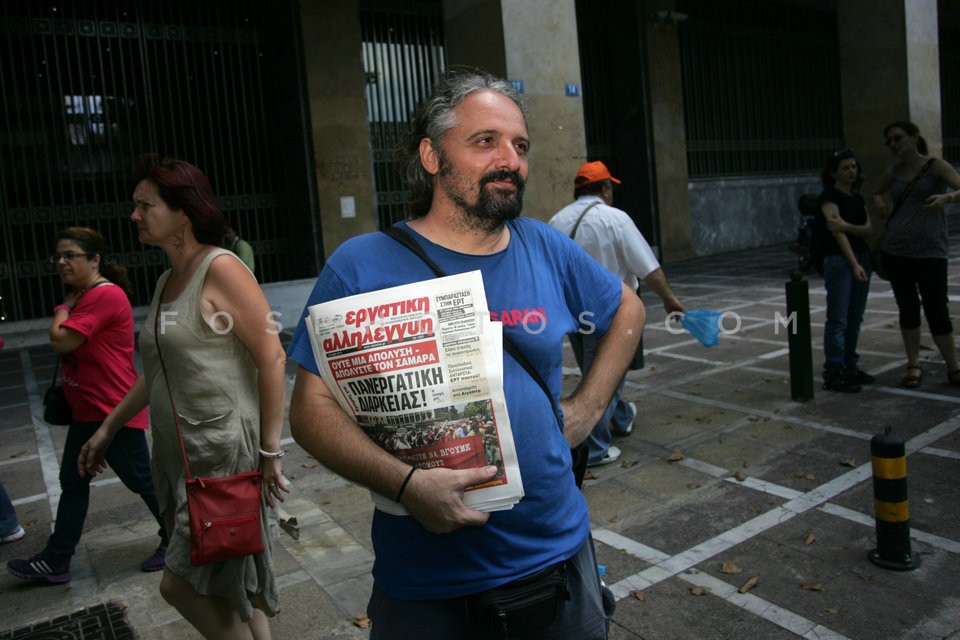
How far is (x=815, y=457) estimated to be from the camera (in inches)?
182

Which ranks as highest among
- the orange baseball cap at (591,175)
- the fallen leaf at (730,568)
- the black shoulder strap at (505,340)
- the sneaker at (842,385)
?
the orange baseball cap at (591,175)

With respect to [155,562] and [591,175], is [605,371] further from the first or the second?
[591,175]

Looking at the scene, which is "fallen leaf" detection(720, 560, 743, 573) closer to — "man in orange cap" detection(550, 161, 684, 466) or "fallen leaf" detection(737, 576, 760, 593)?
"fallen leaf" detection(737, 576, 760, 593)

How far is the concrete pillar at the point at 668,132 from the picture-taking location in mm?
16203

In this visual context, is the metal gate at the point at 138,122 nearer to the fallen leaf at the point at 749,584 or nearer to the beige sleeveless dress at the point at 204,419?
the beige sleeveless dress at the point at 204,419

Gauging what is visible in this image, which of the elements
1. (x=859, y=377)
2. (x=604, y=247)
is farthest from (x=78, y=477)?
(x=859, y=377)

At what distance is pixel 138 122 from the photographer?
39.3ft

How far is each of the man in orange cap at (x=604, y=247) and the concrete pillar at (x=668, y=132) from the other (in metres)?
11.8

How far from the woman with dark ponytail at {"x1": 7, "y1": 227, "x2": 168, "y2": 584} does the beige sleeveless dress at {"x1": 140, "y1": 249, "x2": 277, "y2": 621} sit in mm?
1179

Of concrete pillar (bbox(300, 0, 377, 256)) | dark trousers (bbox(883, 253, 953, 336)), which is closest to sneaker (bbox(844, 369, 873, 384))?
dark trousers (bbox(883, 253, 953, 336))

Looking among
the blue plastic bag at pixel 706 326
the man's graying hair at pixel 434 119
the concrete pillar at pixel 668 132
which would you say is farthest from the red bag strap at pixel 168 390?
the concrete pillar at pixel 668 132

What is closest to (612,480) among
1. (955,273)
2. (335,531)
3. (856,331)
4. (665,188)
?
(335,531)

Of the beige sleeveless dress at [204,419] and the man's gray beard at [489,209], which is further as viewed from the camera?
the beige sleeveless dress at [204,419]

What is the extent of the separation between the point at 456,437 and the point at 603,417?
325 centimetres
